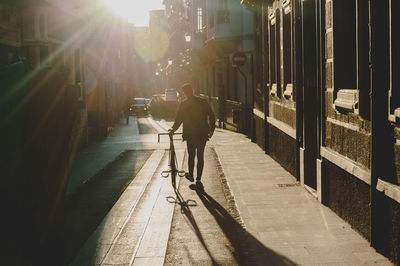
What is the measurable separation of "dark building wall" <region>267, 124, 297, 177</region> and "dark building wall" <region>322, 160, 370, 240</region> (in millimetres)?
3301

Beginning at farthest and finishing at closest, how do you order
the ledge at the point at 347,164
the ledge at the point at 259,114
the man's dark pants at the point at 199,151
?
the ledge at the point at 259,114 → the man's dark pants at the point at 199,151 → the ledge at the point at 347,164

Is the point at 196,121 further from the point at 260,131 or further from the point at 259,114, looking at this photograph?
the point at 259,114

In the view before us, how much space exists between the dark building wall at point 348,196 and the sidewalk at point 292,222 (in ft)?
0.37

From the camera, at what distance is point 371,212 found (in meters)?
6.67

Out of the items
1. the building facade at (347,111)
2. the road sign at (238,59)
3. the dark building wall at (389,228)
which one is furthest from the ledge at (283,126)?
the road sign at (238,59)

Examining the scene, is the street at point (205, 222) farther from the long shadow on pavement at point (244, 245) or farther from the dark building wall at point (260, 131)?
the dark building wall at point (260, 131)

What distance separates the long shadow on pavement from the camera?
6379 mm

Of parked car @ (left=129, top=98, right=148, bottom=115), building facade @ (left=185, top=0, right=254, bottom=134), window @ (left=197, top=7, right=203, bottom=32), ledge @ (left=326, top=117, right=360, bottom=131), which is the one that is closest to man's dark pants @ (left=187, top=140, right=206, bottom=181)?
ledge @ (left=326, top=117, right=360, bottom=131)

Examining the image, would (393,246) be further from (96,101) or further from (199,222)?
(96,101)

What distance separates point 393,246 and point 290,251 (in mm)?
1107

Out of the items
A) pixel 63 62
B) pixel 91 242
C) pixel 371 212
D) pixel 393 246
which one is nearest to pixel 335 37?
pixel 371 212

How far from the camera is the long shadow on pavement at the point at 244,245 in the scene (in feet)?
20.9

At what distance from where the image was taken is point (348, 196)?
7852 mm

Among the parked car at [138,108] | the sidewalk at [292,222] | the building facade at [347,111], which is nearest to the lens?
the building facade at [347,111]
